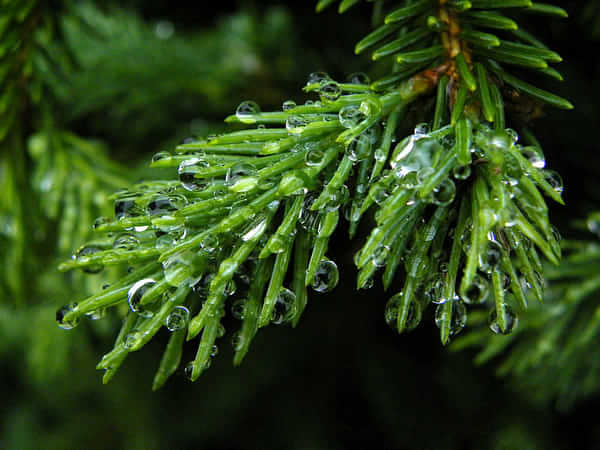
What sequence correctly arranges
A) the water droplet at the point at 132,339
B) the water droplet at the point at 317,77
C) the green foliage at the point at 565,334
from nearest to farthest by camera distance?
1. the water droplet at the point at 132,339
2. the water droplet at the point at 317,77
3. the green foliage at the point at 565,334

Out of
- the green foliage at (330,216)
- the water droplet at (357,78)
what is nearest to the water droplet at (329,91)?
the green foliage at (330,216)

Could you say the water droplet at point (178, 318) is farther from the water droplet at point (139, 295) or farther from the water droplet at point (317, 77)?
the water droplet at point (317, 77)

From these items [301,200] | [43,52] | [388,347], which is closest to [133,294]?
[301,200]

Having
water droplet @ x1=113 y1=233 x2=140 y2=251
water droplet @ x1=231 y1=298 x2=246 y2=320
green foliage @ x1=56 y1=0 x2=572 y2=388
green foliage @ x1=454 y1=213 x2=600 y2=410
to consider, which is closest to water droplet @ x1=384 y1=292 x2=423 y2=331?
green foliage @ x1=56 y1=0 x2=572 y2=388

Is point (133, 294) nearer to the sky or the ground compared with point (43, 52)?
nearer to the ground

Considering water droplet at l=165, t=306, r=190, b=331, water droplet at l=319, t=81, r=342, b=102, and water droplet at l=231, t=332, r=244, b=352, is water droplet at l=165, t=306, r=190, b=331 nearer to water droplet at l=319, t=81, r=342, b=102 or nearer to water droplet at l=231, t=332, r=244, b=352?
water droplet at l=231, t=332, r=244, b=352

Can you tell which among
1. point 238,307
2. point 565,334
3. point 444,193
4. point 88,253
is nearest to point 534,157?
point 444,193

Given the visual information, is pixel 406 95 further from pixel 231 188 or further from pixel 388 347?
pixel 388 347
